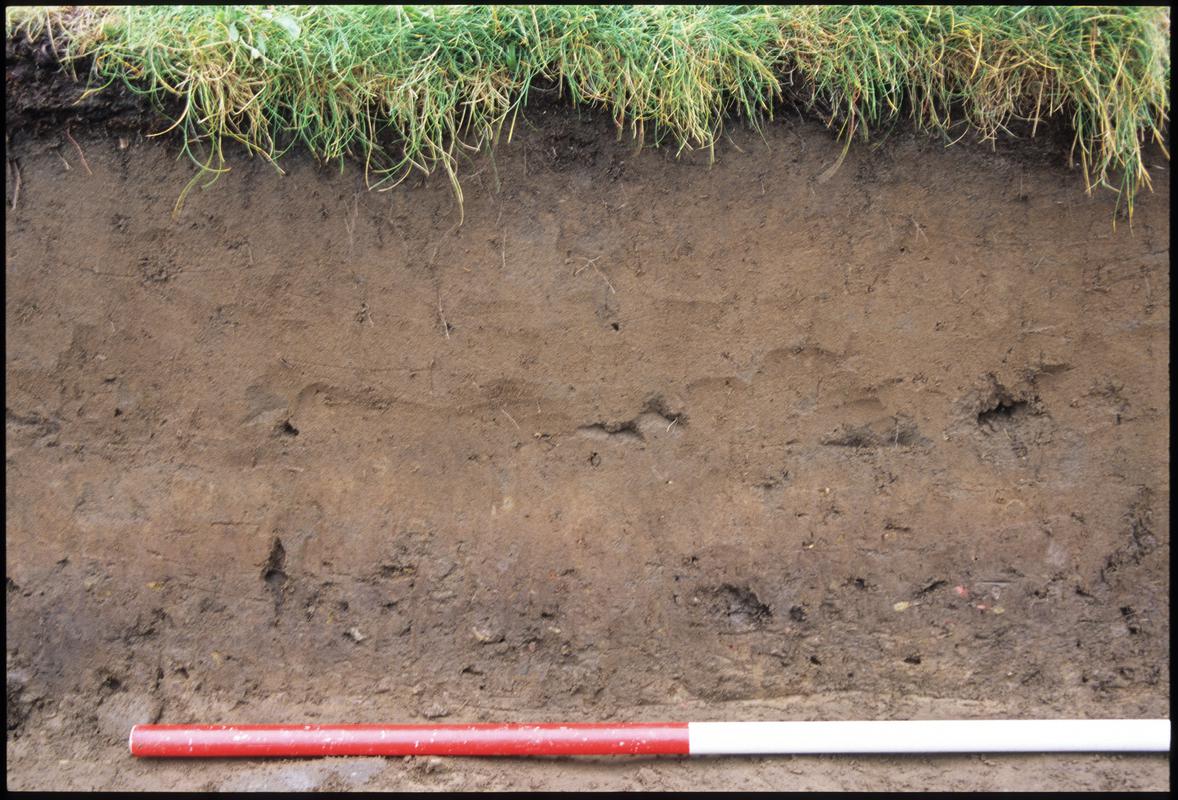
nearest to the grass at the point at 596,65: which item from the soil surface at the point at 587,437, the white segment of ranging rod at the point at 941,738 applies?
the soil surface at the point at 587,437

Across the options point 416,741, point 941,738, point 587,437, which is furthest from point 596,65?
point 941,738

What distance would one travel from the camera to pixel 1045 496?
7.89 feet

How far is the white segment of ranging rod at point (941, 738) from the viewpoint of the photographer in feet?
7.38

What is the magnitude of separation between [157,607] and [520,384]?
4.00 feet

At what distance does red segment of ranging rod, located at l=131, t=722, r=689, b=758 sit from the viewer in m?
2.25

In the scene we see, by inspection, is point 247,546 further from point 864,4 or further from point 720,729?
point 864,4

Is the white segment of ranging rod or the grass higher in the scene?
the grass

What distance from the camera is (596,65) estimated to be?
2.29m

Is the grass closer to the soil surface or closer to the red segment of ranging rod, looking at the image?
the soil surface

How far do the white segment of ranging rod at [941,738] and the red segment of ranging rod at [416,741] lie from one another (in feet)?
0.44

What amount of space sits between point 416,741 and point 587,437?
0.95 meters

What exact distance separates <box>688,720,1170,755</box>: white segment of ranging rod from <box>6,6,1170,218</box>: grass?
149cm

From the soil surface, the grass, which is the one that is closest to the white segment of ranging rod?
the soil surface

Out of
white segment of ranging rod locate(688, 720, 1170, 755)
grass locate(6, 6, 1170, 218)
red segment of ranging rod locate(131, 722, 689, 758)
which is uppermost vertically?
grass locate(6, 6, 1170, 218)
